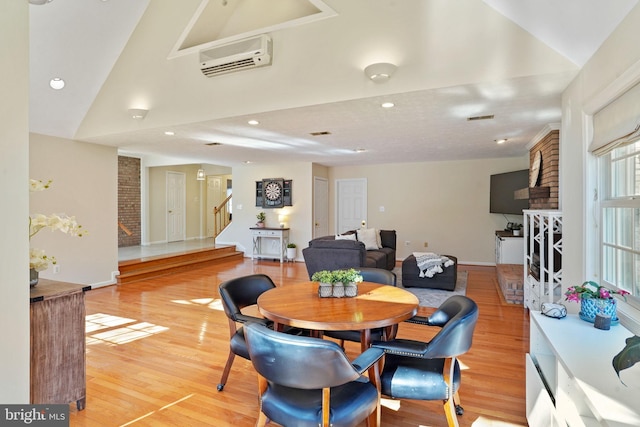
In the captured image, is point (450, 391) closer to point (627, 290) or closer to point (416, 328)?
point (627, 290)

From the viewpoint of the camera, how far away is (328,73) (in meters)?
3.29

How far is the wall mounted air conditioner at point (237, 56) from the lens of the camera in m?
3.44

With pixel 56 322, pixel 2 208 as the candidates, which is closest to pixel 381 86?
pixel 2 208

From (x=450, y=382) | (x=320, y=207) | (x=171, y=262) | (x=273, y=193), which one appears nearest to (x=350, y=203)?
(x=320, y=207)

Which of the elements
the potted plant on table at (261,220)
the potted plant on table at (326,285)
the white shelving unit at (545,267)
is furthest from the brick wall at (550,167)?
the potted plant on table at (261,220)

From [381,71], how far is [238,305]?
2242 millimetres

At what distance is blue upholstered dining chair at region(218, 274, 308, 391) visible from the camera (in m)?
2.25

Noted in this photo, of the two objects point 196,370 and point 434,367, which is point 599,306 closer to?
point 434,367

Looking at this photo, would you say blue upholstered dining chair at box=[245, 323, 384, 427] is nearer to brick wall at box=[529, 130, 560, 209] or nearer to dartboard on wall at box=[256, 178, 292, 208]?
brick wall at box=[529, 130, 560, 209]

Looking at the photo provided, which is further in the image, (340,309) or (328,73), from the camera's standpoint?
(328,73)

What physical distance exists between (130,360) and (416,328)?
2735mm

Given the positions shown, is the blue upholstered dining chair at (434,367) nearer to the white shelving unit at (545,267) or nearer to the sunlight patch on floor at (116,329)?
the white shelving unit at (545,267)

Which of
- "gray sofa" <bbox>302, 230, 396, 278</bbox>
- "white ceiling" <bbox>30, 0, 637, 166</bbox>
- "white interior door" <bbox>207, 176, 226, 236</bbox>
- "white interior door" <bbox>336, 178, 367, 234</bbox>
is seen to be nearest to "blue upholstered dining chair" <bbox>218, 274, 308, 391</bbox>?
"white ceiling" <bbox>30, 0, 637, 166</bbox>

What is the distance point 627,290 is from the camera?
2.02m
